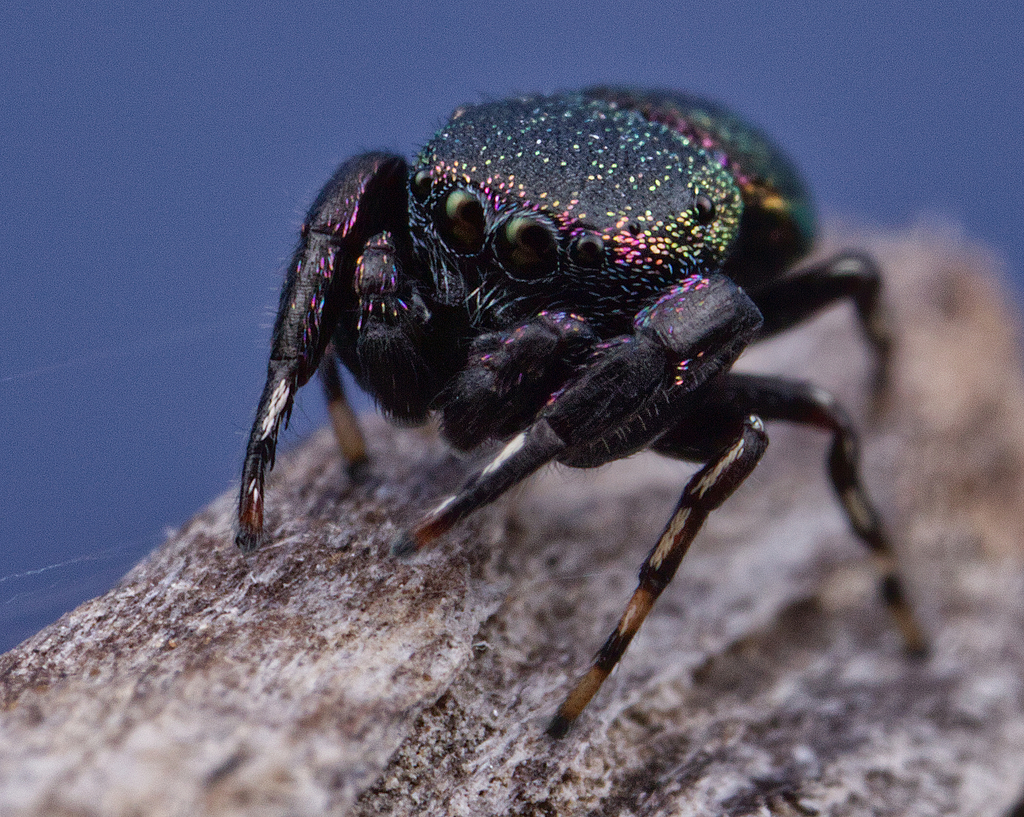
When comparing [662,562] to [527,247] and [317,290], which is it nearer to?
[527,247]

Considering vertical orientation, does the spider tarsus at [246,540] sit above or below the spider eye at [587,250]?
below

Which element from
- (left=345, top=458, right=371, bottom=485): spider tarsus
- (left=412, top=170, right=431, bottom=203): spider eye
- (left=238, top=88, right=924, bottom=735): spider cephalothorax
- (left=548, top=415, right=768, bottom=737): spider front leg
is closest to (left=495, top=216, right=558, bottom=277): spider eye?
(left=238, top=88, right=924, bottom=735): spider cephalothorax

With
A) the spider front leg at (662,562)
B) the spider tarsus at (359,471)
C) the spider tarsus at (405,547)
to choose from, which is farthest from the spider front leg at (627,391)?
the spider tarsus at (359,471)

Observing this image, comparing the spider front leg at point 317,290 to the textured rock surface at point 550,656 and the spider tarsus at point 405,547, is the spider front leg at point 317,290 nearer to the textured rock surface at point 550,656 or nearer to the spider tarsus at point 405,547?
the textured rock surface at point 550,656

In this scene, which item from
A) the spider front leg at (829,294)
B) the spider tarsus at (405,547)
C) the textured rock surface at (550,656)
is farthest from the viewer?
the spider front leg at (829,294)

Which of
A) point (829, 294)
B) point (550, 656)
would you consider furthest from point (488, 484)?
point (829, 294)

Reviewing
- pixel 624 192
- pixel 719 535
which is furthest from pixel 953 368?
pixel 624 192

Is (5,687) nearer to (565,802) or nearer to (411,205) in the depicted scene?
(565,802)
